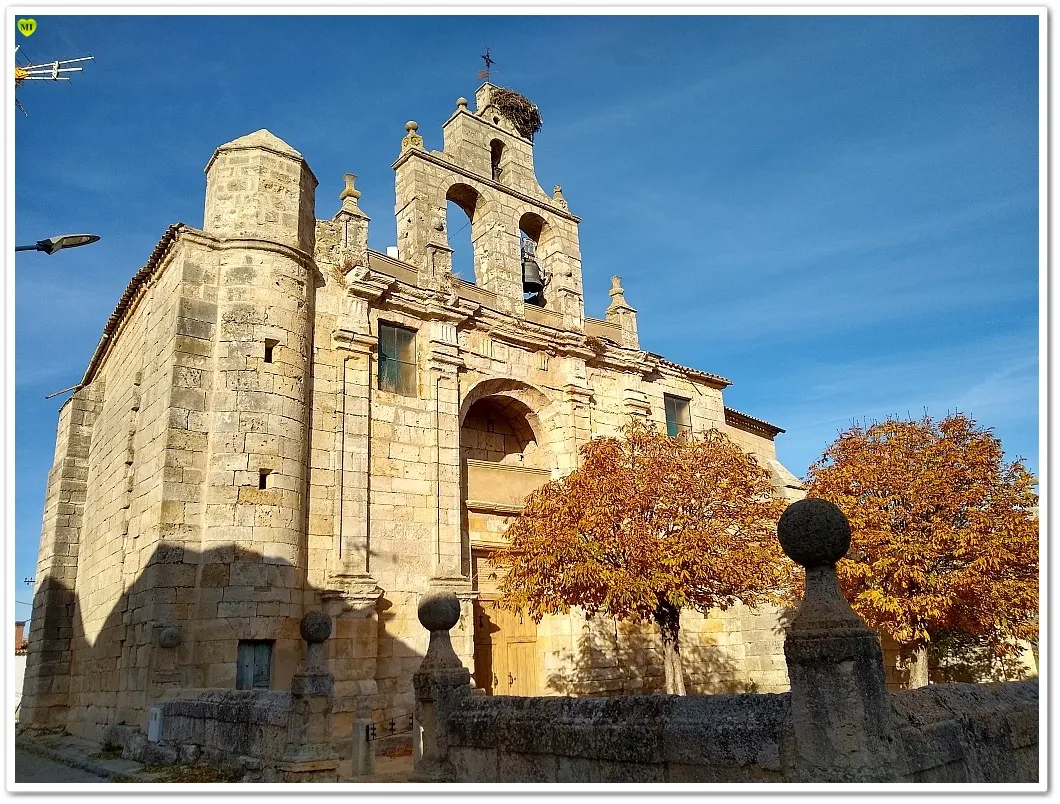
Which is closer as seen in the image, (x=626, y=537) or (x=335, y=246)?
(x=626, y=537)

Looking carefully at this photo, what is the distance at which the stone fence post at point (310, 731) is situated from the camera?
7645mm

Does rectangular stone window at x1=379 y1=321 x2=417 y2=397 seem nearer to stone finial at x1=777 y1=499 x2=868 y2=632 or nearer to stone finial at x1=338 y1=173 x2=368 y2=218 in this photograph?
stone finial at x1=338 y1=173 x2=368 y2=218

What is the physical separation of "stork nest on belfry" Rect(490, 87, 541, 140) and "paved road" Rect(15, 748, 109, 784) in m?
16.1

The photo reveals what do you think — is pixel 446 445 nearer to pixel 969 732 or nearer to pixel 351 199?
pixel 351 199

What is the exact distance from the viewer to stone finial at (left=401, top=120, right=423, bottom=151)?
58.1ft

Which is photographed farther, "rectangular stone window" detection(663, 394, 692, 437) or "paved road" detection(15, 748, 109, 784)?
"rectangular stone window" detection(663, 394, 692, 437)

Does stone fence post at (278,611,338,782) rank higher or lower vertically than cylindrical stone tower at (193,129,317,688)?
lower

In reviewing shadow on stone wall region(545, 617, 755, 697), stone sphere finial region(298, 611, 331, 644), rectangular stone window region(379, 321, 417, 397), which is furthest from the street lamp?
shadow on stone wall region(545, 617, 755, 697)

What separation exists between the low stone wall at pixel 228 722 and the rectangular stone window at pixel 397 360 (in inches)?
258
